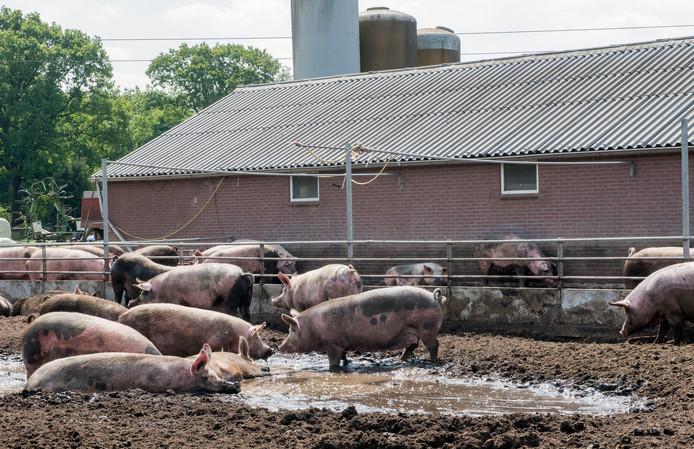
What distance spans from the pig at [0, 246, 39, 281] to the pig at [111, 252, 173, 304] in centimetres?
544

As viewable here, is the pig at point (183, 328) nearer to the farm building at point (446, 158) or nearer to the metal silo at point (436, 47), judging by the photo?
the farm building at point (446, 158)

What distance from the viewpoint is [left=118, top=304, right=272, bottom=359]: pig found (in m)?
10.4

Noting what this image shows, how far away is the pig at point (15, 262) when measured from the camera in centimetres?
1988

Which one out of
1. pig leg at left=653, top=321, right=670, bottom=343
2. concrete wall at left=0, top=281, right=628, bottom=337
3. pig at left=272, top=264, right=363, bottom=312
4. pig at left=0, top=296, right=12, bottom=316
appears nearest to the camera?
pig leg at left=653, top=321, right=670, bottom=343

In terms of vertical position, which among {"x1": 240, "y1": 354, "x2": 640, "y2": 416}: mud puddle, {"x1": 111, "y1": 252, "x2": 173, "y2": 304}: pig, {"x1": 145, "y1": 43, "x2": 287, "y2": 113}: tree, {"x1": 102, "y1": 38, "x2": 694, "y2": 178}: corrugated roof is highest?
{"x1": 145, "y1": 43, "x2": 287, "y2": 113}: tree

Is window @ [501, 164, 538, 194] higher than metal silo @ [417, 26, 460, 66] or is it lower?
lower

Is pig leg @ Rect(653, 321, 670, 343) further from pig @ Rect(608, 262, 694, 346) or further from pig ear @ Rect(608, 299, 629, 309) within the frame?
pig ear @ Rect(608, 299, 629, 309)

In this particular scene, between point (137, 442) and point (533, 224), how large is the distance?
40.4ft

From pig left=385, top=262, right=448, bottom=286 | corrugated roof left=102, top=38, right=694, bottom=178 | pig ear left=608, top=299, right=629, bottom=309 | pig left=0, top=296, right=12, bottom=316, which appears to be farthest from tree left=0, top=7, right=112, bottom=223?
pig ear left=608, top=299, right=629, bottom=309

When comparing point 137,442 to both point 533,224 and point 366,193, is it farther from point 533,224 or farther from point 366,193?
point 366,193

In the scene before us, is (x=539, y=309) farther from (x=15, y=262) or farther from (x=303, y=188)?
(x=15, y=262)

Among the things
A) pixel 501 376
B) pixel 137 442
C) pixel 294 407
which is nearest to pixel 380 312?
pixel 501 376

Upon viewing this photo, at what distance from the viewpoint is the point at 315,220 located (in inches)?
798

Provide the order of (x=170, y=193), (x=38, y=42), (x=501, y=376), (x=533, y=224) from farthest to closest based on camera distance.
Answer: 1. (x=38, y=42)
2. (x=170, y=193)
3. (x=533, y=224)
4. (x=501, y=376)
